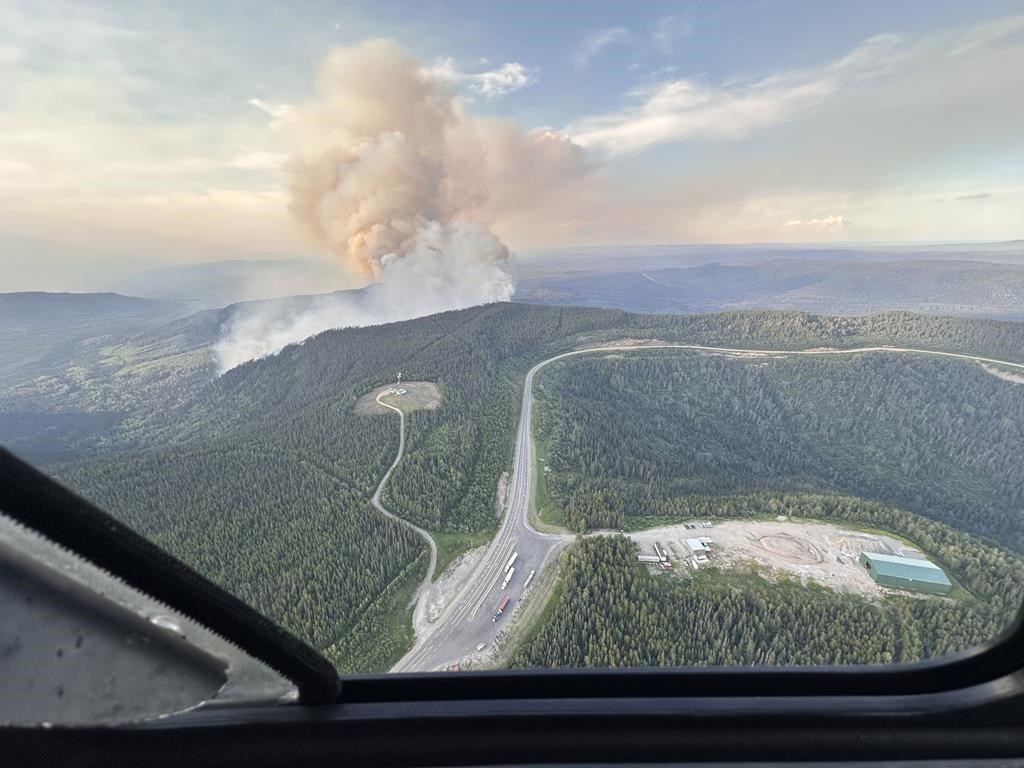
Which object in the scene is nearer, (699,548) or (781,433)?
(699,548)

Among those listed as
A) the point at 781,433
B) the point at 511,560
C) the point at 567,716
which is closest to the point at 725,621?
the point at 511,560

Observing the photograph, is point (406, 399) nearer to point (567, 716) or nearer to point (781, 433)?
point (781, 433)

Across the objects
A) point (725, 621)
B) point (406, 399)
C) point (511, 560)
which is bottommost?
point (511, 560)

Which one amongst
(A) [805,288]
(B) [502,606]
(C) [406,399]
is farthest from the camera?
(A) [805,288]

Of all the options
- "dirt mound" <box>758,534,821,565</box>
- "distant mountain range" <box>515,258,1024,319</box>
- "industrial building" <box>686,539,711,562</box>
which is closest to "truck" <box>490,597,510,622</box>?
"industrial building" <box>686,539,711,562</box>

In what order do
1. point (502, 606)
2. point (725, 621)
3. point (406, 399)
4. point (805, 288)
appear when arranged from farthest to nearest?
point (805, 288)
point (406, 399)
point (502, 606)
point (725, 621)

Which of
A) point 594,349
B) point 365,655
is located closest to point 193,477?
point 365,655
